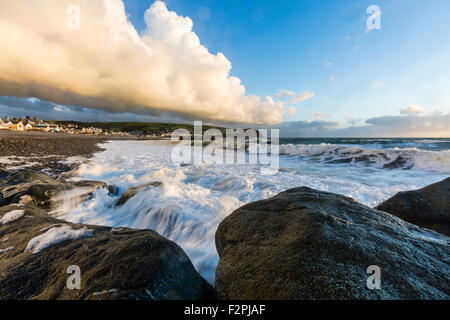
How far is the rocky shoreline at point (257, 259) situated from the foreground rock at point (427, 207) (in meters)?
1.68

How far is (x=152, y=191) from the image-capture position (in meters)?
5.83

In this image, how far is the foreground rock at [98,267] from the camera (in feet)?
4.64

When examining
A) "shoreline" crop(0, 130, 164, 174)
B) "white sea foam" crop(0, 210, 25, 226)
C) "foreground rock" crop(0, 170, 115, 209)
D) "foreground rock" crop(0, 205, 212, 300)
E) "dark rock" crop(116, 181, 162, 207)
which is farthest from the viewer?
"shoreline" crop(0, 130, 164, 174)

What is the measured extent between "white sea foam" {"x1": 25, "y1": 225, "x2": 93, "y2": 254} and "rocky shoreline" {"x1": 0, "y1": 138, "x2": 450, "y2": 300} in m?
0.01

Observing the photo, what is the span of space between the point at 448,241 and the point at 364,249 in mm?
1446

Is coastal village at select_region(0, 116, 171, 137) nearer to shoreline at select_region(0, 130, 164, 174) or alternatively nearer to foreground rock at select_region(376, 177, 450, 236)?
shoreline at select_region(0, 130, 164, 174)

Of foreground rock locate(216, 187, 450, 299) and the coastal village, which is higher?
the coastal village

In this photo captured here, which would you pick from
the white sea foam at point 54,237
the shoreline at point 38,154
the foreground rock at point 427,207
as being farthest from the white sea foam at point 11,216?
the foreground rock at point 427,207

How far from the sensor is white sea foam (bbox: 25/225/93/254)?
7.15 feet

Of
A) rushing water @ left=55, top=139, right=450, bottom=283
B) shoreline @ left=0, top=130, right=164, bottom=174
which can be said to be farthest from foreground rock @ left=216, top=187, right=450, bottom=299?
shoreline @ left=0, top=130, right=164, bottom=174

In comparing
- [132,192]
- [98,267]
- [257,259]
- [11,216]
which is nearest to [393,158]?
[257,259]

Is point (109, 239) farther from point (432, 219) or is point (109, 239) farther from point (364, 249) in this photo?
point (432, 219)
